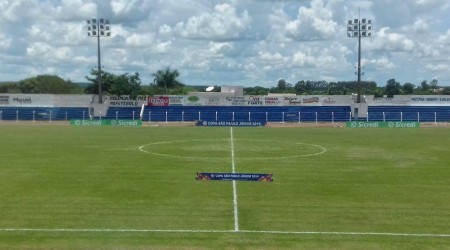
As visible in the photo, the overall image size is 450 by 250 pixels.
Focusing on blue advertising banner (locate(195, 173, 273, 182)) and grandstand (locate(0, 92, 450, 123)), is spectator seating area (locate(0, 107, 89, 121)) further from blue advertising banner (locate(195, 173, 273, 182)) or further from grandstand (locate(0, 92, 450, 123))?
blue advertising banner (locate(195, 173, 273, 182))

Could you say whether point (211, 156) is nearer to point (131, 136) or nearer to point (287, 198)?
point (287, 198)

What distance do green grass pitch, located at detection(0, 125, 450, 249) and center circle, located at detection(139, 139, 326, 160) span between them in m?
0.12

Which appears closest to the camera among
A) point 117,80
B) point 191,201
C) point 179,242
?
point 179,242

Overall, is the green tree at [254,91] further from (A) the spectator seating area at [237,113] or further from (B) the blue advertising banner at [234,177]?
(B) the blue advertising banner at [234,177]

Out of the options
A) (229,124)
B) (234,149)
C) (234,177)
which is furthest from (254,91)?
(234,177)

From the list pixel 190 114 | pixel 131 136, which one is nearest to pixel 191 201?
pixel 131 136

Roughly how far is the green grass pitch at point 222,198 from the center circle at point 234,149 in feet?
0.39

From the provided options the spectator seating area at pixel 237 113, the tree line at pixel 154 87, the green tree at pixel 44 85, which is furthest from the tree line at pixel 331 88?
the spectator seating area at pixel 237 113

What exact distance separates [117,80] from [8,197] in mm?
67261

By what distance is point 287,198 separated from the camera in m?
22.7

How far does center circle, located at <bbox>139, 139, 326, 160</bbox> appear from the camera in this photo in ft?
120

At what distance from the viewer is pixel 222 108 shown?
83188 mm

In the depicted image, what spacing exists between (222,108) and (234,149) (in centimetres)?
4332

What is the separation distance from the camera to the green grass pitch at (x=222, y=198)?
1692cm
